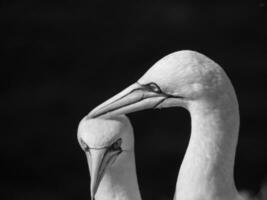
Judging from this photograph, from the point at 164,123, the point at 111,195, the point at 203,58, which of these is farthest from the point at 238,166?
the point at 203,58

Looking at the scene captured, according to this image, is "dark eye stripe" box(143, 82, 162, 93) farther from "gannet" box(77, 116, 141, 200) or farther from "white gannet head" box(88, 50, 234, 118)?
"gannet" box(77, 116, 141, 200)

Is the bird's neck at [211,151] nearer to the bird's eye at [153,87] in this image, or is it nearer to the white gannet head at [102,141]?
the bird's eye at [153,87]

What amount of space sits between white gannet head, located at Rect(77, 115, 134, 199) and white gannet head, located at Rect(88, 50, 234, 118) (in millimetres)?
281

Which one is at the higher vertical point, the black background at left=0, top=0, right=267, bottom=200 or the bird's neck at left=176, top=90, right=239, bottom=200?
the bird's neck at left=176, top=90, right=239, bottom=200

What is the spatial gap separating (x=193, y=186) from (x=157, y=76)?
22.9 inches

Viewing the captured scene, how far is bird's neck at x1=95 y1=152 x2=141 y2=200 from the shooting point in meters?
4.91

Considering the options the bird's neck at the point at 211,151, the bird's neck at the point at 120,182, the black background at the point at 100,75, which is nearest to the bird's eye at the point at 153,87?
the bird's neck at the point at 211,151

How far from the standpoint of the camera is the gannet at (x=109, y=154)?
182 inches

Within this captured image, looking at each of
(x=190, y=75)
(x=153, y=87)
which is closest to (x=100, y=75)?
(x=153, y=87)

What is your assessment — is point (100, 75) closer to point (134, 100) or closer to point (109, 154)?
point (109, 154)

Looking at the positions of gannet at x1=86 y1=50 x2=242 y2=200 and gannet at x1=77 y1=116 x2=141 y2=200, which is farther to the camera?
gannet at x1=77 y1=116 x2=141 y2=200

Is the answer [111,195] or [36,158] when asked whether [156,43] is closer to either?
[36,158]

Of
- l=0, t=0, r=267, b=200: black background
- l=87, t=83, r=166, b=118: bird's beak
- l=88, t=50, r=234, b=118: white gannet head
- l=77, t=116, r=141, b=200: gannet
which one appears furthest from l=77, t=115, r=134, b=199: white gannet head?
l=0, t=0, r=267, b=200: black background

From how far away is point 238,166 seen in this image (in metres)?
8.00
